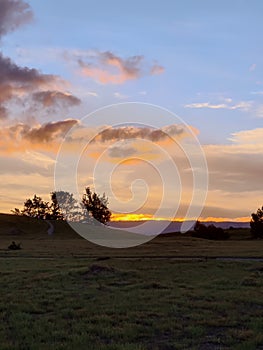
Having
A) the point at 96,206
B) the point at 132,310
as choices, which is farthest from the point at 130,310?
the point at 96,206

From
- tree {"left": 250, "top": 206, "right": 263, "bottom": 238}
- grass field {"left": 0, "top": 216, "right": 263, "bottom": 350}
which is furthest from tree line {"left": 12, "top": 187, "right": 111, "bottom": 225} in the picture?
grass field {"left": 0, "top": 216, "right": 263, "bottom": 350}

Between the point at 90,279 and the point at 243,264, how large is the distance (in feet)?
45.6

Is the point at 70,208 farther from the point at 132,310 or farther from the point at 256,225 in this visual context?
the point at 132,310

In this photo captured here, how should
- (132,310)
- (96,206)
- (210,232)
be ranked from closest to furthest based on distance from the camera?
(132,310)
(210,232)
(96,206)

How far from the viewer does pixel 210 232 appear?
125m

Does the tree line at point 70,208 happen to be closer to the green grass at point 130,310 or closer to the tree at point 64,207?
the tree at point 64,207

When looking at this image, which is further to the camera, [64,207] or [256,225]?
[64,207]

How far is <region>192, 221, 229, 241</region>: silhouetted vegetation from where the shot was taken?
12121 cm

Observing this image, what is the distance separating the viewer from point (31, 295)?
20.5m

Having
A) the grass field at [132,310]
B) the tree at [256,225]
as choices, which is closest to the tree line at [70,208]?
the tree at [256,225]

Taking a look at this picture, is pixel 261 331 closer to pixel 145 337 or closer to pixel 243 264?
pixel 145 337

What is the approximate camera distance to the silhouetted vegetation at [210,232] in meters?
121

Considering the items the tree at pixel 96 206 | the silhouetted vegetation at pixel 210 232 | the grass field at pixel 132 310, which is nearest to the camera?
the grass field at pixel 132 310

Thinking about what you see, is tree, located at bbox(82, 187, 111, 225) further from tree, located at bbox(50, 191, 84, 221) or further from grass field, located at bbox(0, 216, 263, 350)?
grass field, located at bbox(0, 216, 263, 350)
